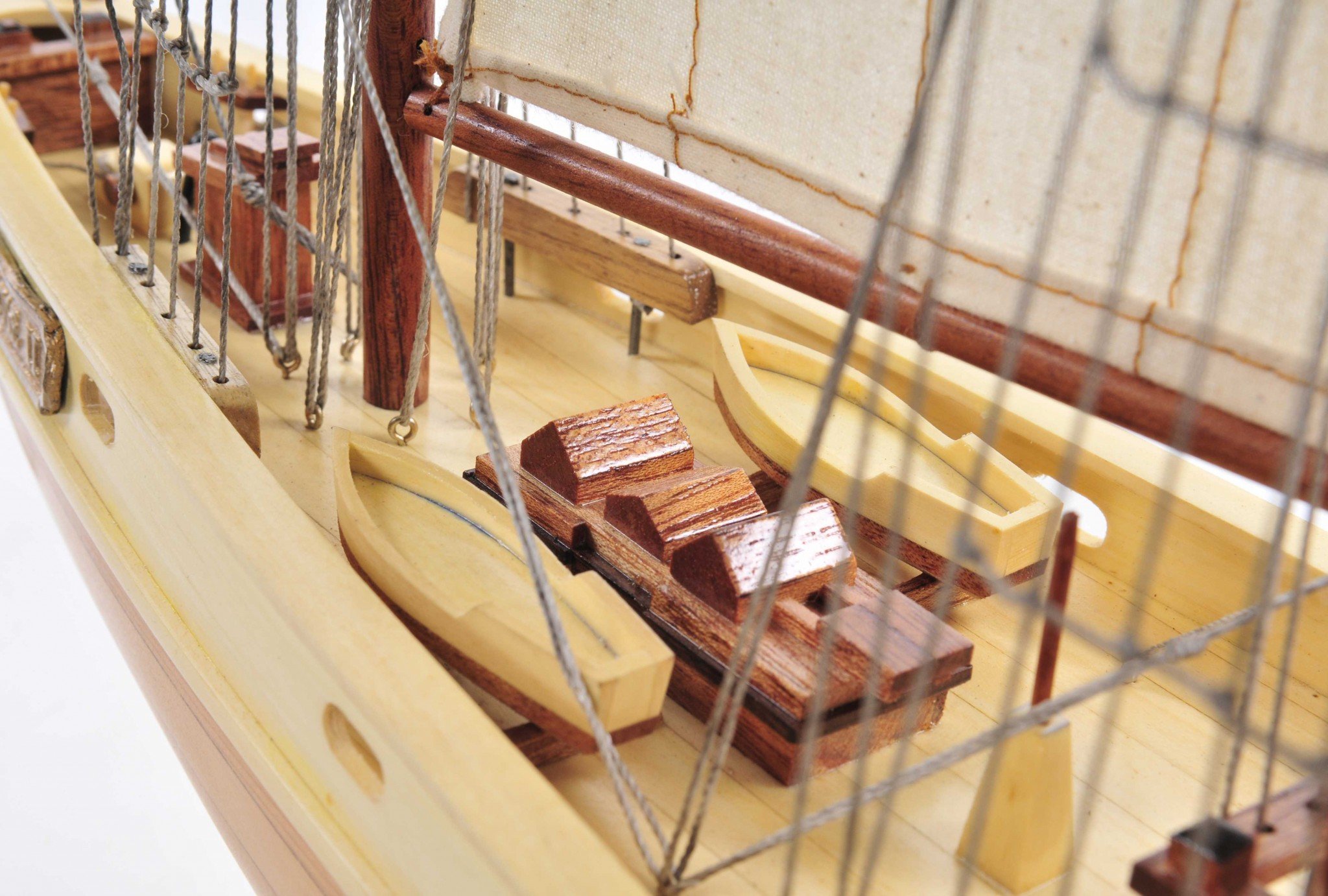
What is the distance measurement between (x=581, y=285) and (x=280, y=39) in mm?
Result: 1911

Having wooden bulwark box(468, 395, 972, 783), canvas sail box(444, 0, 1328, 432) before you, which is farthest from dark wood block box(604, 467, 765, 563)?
canvas sail box(444, 0, 1328, 432)

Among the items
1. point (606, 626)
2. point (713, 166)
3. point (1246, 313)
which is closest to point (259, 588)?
point (606, 626)

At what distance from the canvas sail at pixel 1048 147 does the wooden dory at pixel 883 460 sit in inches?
10.0

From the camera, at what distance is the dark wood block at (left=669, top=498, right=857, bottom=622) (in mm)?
1014

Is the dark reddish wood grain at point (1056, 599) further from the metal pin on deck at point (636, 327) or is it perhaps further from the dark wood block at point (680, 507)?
the metal pin on deck at point (636, 327)

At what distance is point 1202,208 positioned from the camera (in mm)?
748

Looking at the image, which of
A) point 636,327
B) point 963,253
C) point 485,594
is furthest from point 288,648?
point 636,327

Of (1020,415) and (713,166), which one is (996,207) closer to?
(713,166)

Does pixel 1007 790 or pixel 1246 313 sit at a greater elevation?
pixel 1246 313

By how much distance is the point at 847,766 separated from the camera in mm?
1036

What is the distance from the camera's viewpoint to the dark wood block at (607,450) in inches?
46.3

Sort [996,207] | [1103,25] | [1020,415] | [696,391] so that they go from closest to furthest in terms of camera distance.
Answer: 1. [1103,25]
2. [996,207]
3. [1020,415]
4. [696,391]

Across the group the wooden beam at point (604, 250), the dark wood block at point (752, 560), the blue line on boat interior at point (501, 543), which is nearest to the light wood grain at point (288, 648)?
the blue line on boat interior at point (501, 543)

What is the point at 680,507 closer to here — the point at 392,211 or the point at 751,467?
the point at 751,467
